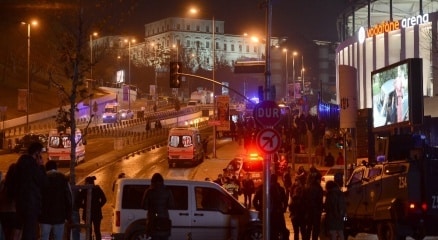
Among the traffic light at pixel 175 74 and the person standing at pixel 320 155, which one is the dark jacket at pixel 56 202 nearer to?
the traffic light at pixel 175 74

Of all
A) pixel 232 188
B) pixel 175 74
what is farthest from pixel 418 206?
pixel 175 74

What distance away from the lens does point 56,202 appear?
33.3 ft

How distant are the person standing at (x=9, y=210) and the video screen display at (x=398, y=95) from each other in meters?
21.4

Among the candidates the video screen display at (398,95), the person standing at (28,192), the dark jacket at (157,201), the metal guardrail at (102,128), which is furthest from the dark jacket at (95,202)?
the metal guardrail at (102,128)

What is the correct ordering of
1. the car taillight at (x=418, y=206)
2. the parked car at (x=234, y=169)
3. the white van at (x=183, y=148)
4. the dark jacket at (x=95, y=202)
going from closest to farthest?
the car taillight at (x=418, y=206)
the dark jacket at (x=95, y=202)
the parked car at (x=234, y=169)
the white van at (x=183, y=148)

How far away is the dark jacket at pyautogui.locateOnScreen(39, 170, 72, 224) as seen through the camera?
10086mm

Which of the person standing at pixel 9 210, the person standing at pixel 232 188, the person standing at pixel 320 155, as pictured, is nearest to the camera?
the person standing at pixel 9 210

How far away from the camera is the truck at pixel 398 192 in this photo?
14.1 meters

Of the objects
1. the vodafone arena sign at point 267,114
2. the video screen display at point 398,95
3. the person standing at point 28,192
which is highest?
the video screen display at point 398,95

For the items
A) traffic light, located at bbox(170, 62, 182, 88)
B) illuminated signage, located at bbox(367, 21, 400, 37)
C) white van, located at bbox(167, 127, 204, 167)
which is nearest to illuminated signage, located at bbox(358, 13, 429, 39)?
illuminated signage, located at bbox(367, 21, 400, 37)

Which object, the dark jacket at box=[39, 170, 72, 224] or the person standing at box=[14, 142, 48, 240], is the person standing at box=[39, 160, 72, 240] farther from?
the person standing at box=[14, 142, 48, 240]

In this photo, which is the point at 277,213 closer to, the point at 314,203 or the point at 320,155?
the point at 314,203

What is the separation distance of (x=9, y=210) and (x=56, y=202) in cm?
71

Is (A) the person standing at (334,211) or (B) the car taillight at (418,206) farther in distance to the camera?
(B) the car taillight at (418,206)
